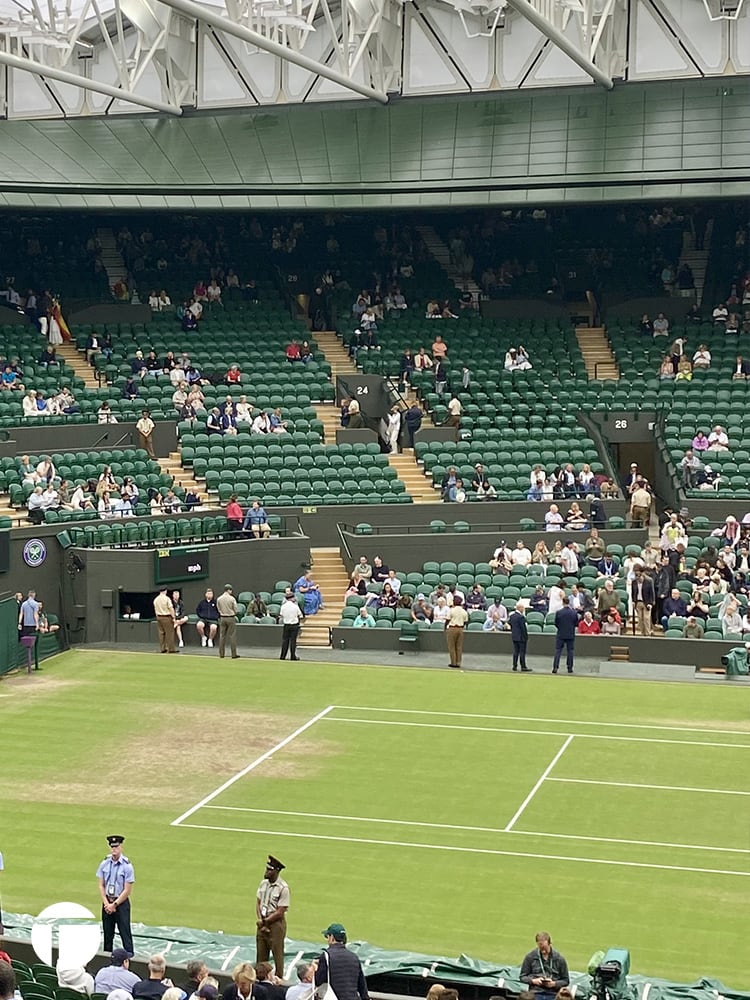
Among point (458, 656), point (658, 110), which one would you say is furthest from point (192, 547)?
point (658, 110)

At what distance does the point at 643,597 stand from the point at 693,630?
1279 mm

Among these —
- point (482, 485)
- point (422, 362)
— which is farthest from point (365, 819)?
point (422, 362)

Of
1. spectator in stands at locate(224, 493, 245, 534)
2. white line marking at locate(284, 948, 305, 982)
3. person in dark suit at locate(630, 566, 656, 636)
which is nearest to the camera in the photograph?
white line marking at locate(284, 948, 305, 982)

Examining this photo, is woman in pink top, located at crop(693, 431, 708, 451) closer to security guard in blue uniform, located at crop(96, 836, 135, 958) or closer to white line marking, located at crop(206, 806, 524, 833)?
white line marking, located at crop(206, 806, 524, 833)

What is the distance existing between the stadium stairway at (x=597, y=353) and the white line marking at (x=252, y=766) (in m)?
19.2

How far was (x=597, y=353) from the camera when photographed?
147 feet

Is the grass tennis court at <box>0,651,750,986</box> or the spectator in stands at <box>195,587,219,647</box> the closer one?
the grass tennis court at <box>0,651,750,986</box>

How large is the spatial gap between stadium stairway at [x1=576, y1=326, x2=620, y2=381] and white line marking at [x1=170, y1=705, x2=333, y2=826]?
1922cm

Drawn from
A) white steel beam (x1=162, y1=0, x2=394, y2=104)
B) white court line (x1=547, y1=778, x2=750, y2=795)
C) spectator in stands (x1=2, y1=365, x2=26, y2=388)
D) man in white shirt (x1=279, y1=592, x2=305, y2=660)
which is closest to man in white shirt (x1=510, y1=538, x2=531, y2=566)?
man in white shirt (x1=279, y1=592, x2=305, y2=660)

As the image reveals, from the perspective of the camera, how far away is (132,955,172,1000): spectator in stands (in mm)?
13039

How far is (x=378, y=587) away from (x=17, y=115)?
18.4m

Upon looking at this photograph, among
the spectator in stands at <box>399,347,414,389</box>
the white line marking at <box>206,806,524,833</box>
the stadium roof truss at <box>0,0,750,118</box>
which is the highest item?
the stadium roof truss at <box>0,0,750,118</box>

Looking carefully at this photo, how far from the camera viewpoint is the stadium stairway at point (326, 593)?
107ft

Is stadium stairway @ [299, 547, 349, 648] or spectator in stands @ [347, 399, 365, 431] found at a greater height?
spectator in stands @ [347, 399, 365, 431]
